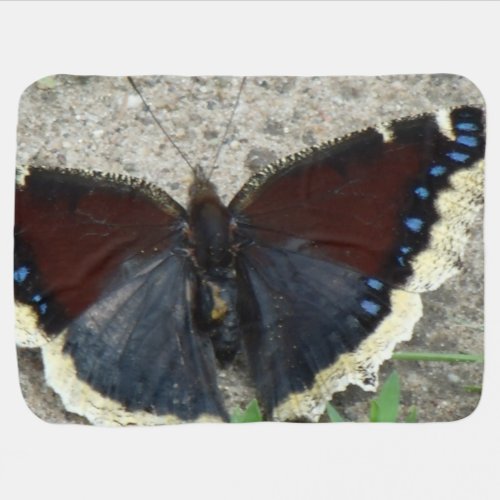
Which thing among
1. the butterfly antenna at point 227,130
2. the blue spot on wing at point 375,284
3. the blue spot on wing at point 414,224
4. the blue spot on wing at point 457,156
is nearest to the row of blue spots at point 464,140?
the blue spot on wing at point 457,156

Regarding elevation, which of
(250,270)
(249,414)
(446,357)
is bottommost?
(249,414)

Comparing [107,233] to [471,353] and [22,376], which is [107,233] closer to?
[22,376]

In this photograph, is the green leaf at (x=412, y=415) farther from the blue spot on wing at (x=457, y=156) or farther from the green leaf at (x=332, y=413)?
the blue spot on wing at (x=457, y=156)

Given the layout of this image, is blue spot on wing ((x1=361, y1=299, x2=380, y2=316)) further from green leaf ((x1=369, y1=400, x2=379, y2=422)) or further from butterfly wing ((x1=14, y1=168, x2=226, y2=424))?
butterfly wing ((x1=14, y1=168, x2=226, y2=424))

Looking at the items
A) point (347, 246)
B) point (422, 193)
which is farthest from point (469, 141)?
point (347, 246)

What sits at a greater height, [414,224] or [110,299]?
[414,224]

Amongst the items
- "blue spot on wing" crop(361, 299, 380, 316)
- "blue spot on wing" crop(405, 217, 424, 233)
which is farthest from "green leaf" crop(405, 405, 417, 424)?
"blue spot on wing" crop(405, 217, 424, 233)

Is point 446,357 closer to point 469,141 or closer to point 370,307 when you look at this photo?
point 370,307
